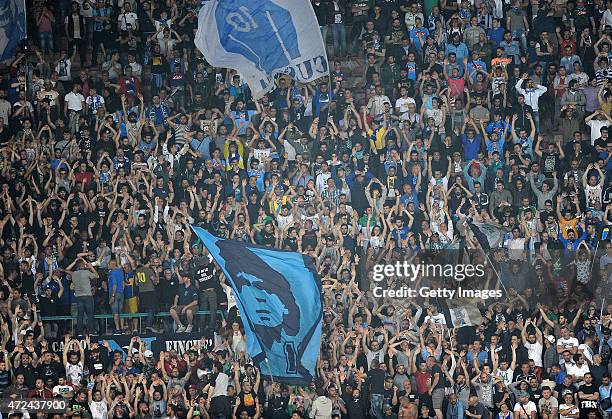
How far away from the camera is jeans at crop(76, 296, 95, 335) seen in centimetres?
2125

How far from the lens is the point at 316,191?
22.0m

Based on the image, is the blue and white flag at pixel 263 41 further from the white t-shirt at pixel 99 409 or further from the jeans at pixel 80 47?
the white t-shirt at pixel 99 409

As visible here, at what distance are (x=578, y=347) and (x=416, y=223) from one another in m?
3.32

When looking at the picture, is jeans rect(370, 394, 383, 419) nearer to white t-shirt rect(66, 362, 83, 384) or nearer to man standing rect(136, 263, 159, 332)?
man standing rect(136, 263, 159, 332)

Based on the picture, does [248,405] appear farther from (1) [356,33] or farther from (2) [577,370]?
(1) [356,33]

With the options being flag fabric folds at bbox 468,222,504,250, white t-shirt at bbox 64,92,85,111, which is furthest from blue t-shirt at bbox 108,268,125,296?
flag fabric folds at bbox 468,222,504,250

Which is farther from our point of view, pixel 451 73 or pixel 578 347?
pixel 451 73

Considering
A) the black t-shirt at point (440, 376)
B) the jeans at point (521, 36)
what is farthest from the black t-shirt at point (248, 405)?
the jeans at point (521, 36)

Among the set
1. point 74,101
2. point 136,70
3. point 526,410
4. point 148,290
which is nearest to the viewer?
point 526,410

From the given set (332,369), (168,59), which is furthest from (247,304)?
(168,59)

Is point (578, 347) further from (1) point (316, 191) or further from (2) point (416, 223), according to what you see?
(1) point (316, 191)

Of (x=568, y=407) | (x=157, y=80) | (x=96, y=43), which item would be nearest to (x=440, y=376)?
(x=568, y=407)

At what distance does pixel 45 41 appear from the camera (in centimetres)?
2406

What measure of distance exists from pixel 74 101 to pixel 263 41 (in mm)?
→ 3484
